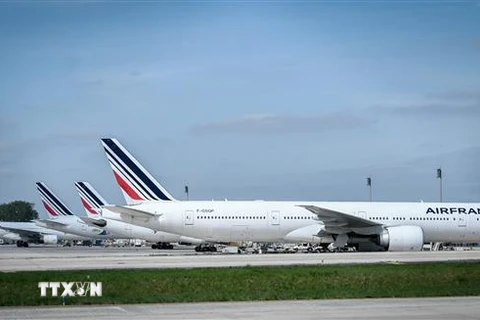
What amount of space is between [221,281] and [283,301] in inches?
237

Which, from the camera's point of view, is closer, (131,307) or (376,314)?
(376,314)

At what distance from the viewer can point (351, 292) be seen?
2366cm

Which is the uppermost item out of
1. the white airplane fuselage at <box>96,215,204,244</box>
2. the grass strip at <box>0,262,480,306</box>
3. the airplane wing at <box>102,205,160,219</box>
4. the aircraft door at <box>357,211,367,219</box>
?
the airplane wing at <box>102,205,160,219</box>

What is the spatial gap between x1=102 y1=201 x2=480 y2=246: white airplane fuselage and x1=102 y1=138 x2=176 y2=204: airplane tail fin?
37.1 inches

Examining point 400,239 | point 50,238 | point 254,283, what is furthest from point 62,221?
point 254,283

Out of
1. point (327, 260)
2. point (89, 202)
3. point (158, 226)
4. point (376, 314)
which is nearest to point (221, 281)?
point (376, 314)

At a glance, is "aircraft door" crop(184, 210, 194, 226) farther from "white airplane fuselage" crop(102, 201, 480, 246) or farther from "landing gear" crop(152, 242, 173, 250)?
"landing gear" crop(152, 242, 173, 250)

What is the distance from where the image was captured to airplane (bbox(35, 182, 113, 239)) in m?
96.4

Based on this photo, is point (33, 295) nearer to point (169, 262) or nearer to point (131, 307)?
point (131, 307)

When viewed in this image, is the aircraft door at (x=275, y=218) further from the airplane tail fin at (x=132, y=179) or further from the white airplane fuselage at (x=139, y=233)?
the white airplane fuselage at (x=139, y=233)

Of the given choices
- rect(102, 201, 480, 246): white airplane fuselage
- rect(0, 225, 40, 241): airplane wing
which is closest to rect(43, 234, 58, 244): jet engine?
rect(0, 225, 40, 241): airplane wing

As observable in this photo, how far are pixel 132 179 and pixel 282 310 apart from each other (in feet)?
119

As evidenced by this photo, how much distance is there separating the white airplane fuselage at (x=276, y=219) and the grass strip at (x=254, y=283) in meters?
19.3

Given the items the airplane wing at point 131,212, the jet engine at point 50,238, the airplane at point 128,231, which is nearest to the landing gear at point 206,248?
the airplane at point 128,231
